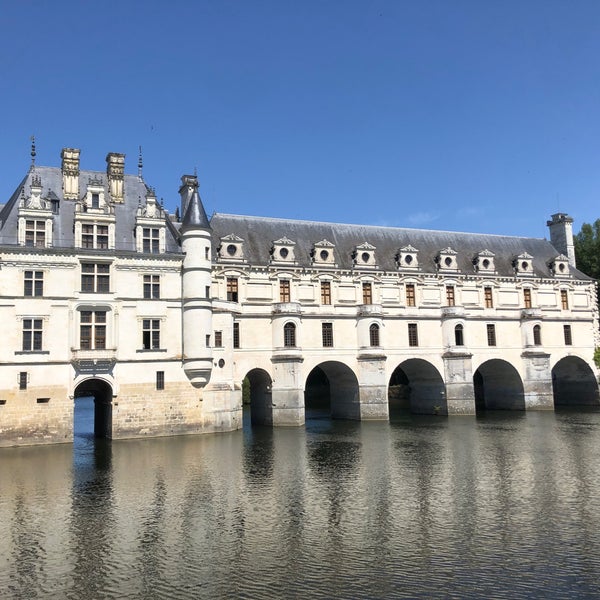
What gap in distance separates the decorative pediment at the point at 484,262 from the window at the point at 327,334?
14.4m

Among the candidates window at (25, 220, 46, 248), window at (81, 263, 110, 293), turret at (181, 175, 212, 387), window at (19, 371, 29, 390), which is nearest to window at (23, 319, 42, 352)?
window at (19, 371, 29, 390)

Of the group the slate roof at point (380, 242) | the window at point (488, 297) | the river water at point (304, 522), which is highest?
the slate roof at point (380, 242)

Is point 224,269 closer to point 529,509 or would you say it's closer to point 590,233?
point 529,509

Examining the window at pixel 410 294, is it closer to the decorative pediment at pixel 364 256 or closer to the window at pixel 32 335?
the decorative pediment at pixel 364 256

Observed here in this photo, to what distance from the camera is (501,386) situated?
51.1 metres

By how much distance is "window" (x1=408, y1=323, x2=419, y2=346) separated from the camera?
152 feet

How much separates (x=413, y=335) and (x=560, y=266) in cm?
1616

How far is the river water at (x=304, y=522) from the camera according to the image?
12.2m

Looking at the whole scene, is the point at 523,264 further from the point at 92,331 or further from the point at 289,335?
the point at 92,331

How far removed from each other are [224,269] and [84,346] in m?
10.8

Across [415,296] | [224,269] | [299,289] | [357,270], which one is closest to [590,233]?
[415,296]

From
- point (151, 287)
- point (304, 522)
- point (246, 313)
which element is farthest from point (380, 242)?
point (304, 522)

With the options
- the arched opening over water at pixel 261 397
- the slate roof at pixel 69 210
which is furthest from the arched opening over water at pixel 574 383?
the slate roof at pixel 69 210

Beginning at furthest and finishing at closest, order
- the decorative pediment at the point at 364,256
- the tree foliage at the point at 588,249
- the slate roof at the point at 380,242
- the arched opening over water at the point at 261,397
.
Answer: the tree foliage at the point at 588,249 → the decorative pediment at the point at 364,256 → the slate roof at the point at 380,242 → the arched opening over water at the point at 261,397
